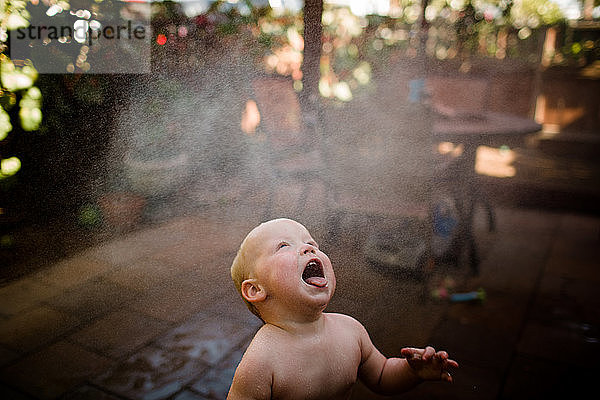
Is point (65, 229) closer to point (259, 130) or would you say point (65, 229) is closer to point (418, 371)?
point (259, 130)

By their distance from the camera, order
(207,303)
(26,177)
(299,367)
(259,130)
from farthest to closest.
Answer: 1. (259,130)
2. (207,303)
3. (26,177)
4. (299,367)

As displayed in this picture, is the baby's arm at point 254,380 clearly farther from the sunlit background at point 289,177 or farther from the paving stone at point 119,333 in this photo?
the paving stone at point 119,333

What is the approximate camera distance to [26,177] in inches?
54.5

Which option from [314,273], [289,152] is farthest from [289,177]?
[314,273]

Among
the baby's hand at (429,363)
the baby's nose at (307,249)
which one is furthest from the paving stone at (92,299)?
the baby's hand at (429,363)

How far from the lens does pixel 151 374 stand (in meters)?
1.46

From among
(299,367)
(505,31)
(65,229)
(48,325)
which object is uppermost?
(505,31)

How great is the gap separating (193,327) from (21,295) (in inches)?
18.0

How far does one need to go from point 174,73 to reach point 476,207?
1.15 meters

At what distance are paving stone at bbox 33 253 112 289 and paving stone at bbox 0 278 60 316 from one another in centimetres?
2

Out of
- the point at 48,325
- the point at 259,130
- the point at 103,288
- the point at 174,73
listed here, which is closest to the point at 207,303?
the point at 103,288

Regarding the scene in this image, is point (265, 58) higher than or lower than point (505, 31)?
lower

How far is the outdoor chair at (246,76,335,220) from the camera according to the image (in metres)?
1.61

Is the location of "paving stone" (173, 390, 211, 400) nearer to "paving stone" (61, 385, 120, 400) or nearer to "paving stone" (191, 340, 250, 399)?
"paving stone" (191, 340, 250, 399)
